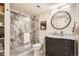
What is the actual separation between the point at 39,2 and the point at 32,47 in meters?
0.62

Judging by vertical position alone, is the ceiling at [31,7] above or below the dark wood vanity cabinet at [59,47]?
above

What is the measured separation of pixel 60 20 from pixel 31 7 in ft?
1.40

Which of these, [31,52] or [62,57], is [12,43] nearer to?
[31,52]

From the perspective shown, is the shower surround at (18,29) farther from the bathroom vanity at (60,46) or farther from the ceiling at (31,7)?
the bathroom vanity at (60,46)

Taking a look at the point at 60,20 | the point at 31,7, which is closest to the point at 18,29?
the point at 31,7

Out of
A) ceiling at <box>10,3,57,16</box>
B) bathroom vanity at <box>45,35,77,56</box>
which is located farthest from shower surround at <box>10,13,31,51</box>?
bathroom vanity at <box>45,35,77,56</box>

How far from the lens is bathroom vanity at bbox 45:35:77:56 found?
1.22 meters

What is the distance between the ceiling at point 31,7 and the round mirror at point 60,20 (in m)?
0.16

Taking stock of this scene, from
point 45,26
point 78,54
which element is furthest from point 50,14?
point 78,54

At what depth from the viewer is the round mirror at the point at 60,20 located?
4.21ft

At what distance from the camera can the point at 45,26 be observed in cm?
134

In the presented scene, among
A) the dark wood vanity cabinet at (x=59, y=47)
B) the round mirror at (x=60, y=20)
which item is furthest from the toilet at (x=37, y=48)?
the round mirror at (x=60, y=20)

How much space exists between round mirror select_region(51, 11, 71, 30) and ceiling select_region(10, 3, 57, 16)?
0.53 feet

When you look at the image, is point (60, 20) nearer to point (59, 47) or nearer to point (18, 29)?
point (59, 47)
